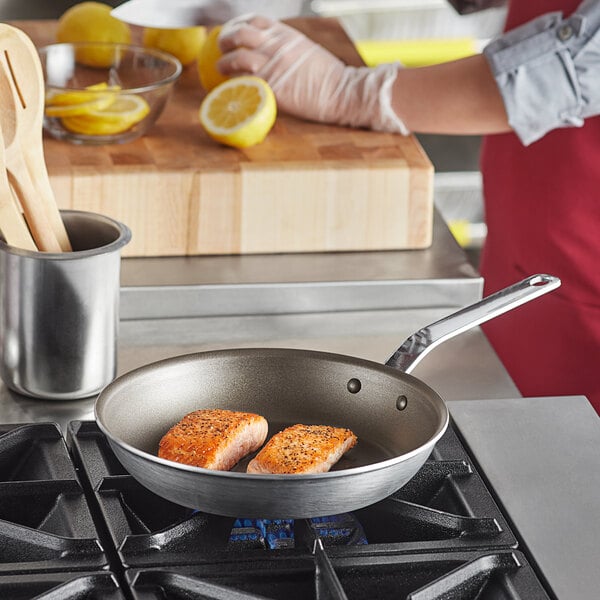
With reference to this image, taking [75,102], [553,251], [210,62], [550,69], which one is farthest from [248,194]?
[553,251]

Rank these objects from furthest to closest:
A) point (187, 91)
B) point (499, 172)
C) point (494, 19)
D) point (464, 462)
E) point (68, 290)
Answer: point (494, 19) < point (499, 172) < point (187, 91) < point (68, 290) < point (464, 462)

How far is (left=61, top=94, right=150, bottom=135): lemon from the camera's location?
1.41m

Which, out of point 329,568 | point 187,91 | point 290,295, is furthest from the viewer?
point 187,91

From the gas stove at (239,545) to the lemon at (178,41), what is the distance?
3.17 ft

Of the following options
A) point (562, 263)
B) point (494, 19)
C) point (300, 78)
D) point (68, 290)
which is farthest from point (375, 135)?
point (494, 19)

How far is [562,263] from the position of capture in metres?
1.73

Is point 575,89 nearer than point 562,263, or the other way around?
point 575,89

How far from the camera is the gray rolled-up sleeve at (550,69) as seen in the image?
1.51 meters

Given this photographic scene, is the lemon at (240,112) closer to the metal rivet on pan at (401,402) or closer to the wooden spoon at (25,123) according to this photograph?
the wooden spoon at (25,123)

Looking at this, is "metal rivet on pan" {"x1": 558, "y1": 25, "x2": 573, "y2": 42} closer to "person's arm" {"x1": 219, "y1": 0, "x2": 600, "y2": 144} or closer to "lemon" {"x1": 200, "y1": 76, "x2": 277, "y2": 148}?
"person's arm" {"x1": 219, "y1": 0, "x2": 600, "y2": 144}

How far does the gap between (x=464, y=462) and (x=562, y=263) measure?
93 centimetres

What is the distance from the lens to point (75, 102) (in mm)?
1402

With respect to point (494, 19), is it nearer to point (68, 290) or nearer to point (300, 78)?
point (300, 78)

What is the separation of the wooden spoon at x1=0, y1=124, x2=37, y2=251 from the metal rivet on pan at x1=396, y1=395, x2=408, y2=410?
35cm
